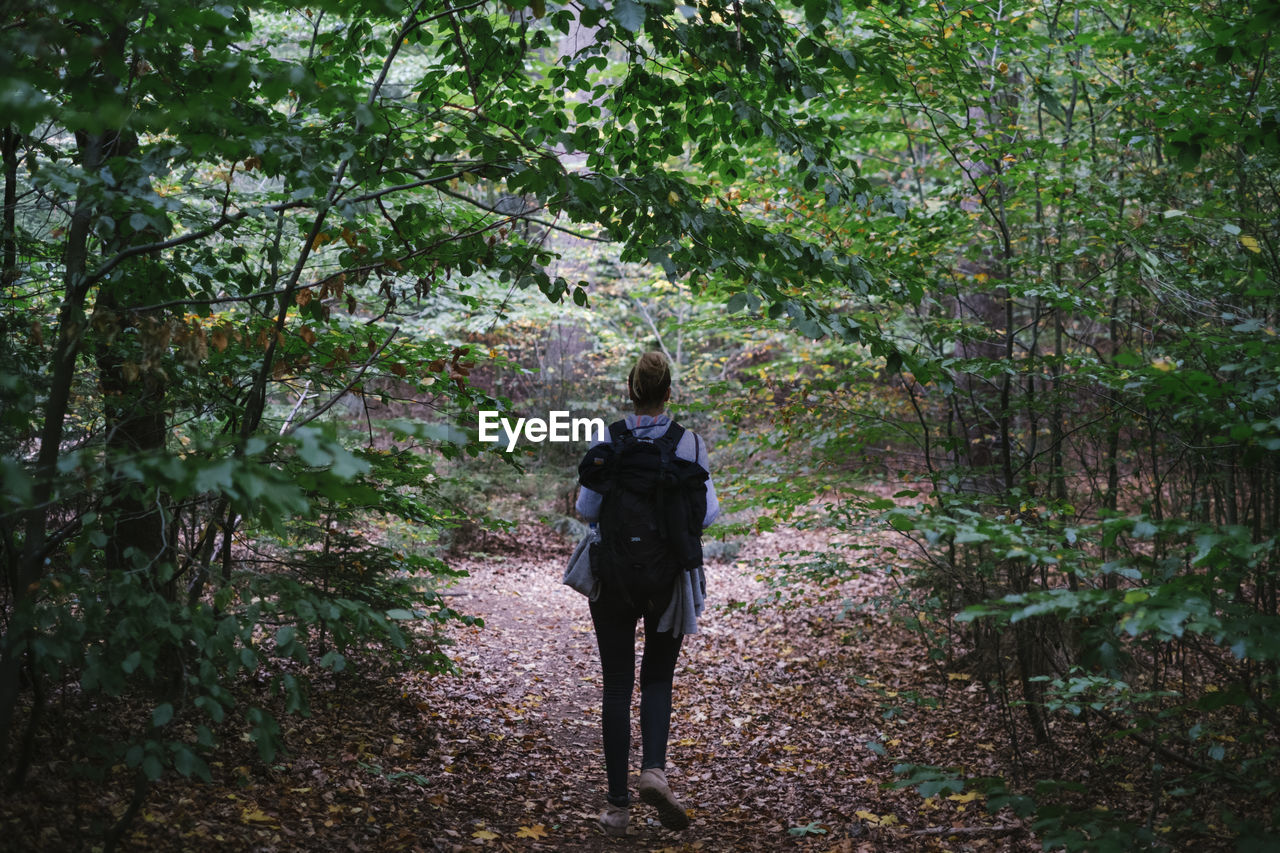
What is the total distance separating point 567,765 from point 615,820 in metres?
1.25

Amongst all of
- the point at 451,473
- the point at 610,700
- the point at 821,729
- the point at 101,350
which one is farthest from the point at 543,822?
the point at 451,473

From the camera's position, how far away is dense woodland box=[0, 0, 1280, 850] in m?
2.33

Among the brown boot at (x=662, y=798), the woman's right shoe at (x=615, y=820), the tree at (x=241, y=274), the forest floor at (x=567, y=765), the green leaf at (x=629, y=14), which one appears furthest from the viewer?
the woman's right shoe at (x=615, y=820)

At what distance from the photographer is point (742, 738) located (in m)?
5.54

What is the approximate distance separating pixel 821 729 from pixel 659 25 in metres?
4.45

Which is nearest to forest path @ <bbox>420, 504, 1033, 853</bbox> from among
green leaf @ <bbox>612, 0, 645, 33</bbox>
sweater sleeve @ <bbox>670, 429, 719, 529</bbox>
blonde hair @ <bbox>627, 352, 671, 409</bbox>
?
sweater sleeve @ <bbox>670, 429, 719, 529</bbox>

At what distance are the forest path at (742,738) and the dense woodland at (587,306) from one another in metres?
0.09

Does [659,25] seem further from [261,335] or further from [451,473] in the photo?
[451,473]

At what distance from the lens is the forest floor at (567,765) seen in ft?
10.4

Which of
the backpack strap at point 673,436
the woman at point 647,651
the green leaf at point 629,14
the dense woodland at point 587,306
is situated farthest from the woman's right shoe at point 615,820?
the green leaf at point 629,14

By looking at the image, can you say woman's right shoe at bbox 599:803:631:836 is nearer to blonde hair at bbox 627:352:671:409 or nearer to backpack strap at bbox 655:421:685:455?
backpack strap at bbox 655:421:685:455

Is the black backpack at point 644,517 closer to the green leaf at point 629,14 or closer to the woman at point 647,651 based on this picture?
the woman at point 647,651

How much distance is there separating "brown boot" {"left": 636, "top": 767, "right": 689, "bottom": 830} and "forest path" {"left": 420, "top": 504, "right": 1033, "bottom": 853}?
108 millimetres

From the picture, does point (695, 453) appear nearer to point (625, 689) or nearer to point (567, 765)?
point (625, 689)
